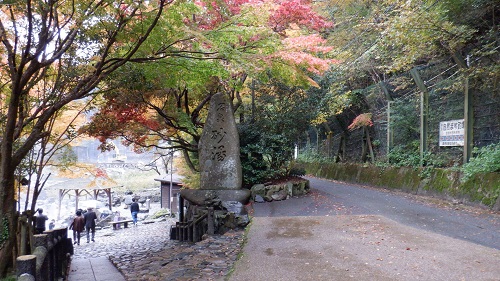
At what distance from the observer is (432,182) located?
1073cm

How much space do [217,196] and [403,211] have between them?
202 inches

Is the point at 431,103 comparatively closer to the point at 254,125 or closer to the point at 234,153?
the point at 254,125

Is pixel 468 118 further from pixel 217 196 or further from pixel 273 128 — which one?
pixel 217 196

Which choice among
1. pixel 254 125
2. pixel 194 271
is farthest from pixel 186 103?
pixel 194 271

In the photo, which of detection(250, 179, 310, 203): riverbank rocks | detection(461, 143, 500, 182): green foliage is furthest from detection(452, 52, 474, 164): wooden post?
detection(250, 179, 310, 203): riverbank rocks

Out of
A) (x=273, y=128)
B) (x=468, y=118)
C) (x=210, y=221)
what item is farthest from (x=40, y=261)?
(x=468, y=118)

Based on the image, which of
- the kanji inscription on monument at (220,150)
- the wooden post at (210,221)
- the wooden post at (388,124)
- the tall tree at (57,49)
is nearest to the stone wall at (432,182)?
the wooden post at (388,124)

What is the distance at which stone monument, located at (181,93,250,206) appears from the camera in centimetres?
1019

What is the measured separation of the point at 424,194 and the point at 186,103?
350 inches

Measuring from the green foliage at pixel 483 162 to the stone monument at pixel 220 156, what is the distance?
614cm

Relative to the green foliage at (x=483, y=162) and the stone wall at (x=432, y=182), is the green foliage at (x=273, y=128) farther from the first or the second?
the green foliage at (x=483, y=162)

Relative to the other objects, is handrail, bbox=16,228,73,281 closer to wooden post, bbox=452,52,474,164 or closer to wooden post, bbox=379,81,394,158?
wooden post, bbox=452,52,474,164

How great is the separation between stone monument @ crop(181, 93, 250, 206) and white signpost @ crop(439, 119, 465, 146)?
257 inches

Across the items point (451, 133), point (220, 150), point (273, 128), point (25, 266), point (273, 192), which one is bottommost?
point (273, 192)
